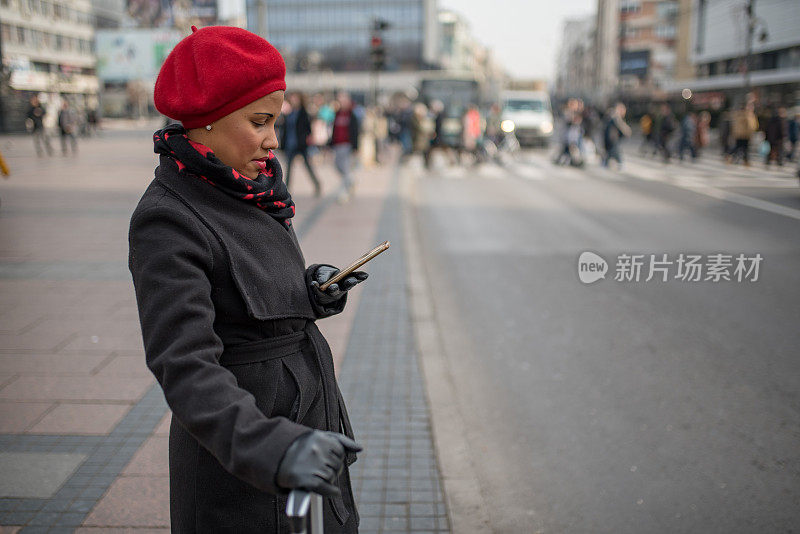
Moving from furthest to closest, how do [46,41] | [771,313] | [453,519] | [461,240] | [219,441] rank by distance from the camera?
[461,240] → [771,313] → [46,41] → [453,519] → [219,441]

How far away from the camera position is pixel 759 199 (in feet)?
41.8

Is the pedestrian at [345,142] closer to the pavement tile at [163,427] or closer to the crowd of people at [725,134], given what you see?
the crowd of people at [725,134]

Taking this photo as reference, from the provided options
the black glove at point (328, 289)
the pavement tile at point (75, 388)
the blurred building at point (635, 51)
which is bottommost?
the pavement tile at point (75, 388)

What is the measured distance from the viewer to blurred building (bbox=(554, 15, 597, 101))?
120m

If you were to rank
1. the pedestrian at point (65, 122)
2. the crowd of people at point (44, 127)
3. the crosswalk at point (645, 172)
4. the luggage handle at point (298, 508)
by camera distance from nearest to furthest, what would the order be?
the luggage handle at point (298, 508)
the crosswalk at point (645, 172)
the crowd of people at point (44, 127)
the pedestrian at point (65, 122)

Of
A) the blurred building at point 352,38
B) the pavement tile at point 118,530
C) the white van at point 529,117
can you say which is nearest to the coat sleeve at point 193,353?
the pavement tile at point 118,530

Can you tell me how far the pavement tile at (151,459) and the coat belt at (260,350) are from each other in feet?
6.27

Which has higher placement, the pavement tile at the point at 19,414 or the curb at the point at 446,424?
the pavement tile at the point at 19,414

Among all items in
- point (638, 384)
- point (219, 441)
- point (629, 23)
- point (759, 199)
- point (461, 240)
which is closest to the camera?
point (219, 441)

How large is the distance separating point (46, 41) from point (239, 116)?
4.60m

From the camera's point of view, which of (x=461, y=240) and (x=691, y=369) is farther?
(x=461, y=240)

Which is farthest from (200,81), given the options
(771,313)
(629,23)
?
(629,23)

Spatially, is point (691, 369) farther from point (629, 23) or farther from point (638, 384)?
point (629, 23)

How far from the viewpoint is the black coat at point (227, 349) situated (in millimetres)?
1283
